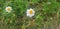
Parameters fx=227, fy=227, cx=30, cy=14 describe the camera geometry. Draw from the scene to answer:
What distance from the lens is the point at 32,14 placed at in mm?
2600

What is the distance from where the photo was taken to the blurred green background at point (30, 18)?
256 centimetres

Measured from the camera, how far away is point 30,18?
8.60 feet

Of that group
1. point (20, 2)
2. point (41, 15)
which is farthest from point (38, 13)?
point (20, 2)

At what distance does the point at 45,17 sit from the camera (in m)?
2.64

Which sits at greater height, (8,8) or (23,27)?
(8,8)

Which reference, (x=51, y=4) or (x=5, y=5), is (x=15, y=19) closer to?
(x=5, y=5)

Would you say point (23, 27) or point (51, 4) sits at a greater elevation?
point (51, 4)

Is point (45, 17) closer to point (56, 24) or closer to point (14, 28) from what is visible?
point (56, 24)

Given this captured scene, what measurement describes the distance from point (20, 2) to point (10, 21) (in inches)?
9.9

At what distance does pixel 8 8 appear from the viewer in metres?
2.61

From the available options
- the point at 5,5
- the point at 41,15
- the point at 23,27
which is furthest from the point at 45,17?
the point at 5,5

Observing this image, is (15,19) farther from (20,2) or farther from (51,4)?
(51,4)

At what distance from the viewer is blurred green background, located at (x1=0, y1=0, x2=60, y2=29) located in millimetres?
2565

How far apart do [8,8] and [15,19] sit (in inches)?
5.9
